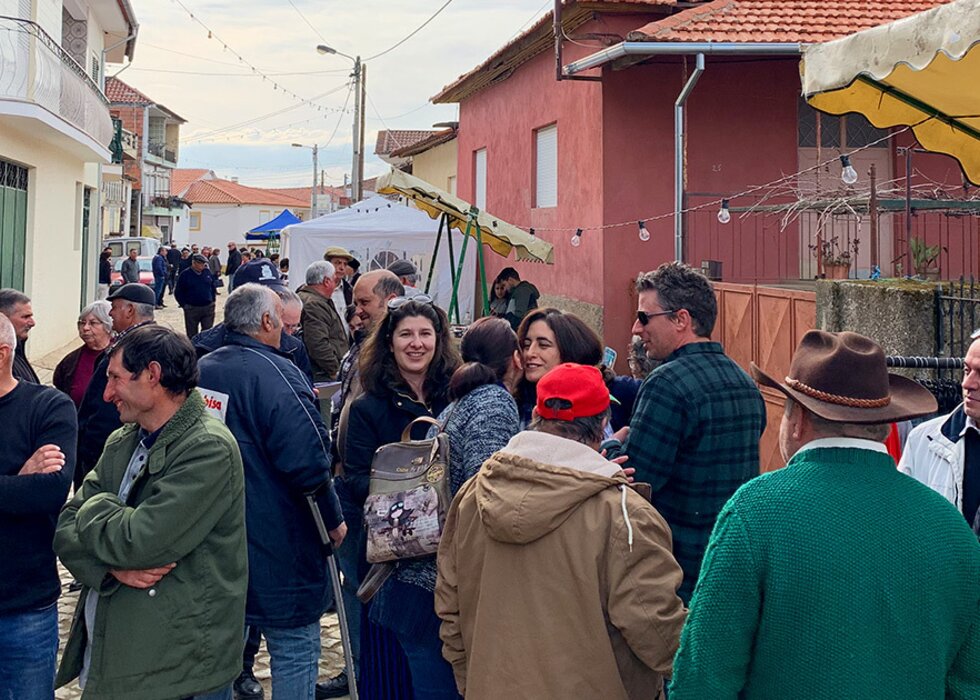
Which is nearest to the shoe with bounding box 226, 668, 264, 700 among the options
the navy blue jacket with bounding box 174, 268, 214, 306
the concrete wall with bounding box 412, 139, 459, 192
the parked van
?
the navy blue jacket with bounding box 174, 268, 214, 306

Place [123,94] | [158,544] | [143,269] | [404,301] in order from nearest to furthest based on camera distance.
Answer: [158,544]
[404,301]
[143,269]
[123,94]

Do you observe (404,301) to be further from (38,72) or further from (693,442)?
(38,72)

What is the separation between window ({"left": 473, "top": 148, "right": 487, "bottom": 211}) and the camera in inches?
842

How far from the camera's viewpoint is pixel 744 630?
7.62ft

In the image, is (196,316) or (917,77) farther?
(196,316)

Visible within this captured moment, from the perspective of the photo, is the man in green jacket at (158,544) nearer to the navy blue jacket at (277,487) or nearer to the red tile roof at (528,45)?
the navy blue jacket at (277,487)

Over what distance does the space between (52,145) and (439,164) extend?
10.3 meters

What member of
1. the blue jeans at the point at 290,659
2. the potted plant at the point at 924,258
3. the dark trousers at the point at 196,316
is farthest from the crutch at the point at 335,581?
the dark trousers at the point at 196,316

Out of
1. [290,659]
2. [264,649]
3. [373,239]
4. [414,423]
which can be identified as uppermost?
[373,239]

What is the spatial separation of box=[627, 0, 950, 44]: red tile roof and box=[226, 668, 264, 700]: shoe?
901 centimetres

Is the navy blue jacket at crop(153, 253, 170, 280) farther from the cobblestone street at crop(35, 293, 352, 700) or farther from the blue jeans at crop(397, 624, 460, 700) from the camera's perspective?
the blue jeans at crop(397, 624, 460, 700)

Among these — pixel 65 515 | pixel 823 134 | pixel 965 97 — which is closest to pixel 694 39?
pixel 823 134

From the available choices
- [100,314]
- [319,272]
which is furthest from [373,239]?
[100,314]

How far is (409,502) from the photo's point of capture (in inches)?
149
